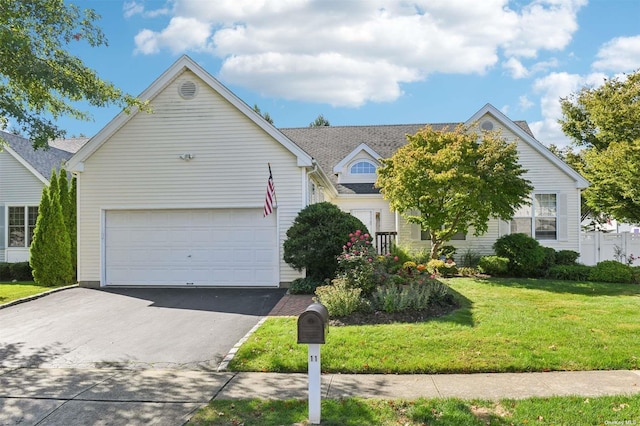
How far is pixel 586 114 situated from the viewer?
84.9ft

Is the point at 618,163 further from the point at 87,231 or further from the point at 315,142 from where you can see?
the point at 87,231

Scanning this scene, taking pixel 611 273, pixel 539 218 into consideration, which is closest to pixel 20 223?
pixel 539 218

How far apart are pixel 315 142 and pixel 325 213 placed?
490 inches

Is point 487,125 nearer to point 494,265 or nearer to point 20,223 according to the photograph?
point 494,265

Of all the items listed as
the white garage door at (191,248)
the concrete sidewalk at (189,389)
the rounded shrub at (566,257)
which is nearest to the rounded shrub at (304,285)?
the white garage door at (191,248)

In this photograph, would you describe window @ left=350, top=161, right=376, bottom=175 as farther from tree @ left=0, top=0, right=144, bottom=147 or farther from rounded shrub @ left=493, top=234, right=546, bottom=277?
tree @ left=0, top=0, right=144, bottom=147

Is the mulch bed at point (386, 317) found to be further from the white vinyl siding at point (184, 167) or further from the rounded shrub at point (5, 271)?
the rounded shrub at point (5, 271)

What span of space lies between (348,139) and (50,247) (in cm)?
1498

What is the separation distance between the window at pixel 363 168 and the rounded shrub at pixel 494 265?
7140 mm

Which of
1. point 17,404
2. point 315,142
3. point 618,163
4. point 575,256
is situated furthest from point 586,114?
point 17,404

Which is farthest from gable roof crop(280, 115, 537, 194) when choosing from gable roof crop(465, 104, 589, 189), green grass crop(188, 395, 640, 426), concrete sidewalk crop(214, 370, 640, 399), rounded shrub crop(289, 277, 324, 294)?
green grass crop(188, 395, 640, 426)

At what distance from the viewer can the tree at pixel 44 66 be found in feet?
31.7

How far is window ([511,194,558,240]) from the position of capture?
18219 millimetres

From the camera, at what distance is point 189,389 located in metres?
5.62
